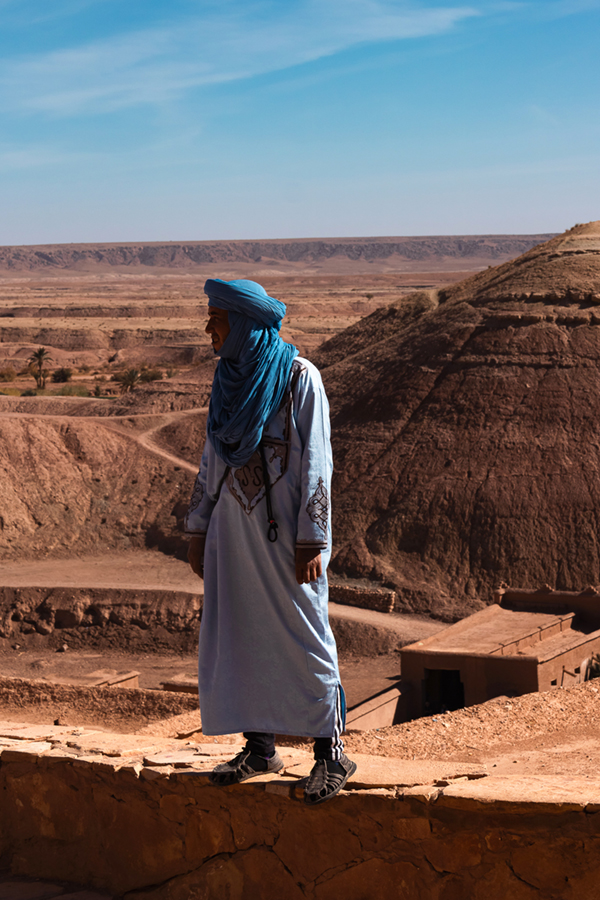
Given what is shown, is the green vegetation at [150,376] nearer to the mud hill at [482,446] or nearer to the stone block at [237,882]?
the mud hill at [482,446]

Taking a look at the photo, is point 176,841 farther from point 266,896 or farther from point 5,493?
point 5,493

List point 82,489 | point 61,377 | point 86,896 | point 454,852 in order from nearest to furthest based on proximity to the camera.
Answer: point 454,852 < point 86,896 < point 82,489 < point 61,377

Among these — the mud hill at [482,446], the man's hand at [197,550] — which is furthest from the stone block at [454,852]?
the mud hill at [482,446]

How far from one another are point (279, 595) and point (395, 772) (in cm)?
90

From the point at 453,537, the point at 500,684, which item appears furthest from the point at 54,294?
the point at 500,684

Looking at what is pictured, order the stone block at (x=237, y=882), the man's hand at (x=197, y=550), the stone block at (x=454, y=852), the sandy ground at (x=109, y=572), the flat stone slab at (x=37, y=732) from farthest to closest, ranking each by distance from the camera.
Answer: the sandy ground at (x=109, y=572) → the flat stone slab at (x=37, y=732) → the man's hand at (x=197, y=550) → the stone block at (x=237, y=882) → the stone block at (x=454, y=852)

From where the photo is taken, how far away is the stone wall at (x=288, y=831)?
3.43 metres

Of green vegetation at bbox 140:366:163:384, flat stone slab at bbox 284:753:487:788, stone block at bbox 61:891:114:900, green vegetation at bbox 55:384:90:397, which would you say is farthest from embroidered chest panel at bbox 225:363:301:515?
green vegetation at bbox 140:366:163:384

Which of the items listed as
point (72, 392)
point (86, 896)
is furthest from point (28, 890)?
point (72, 392)

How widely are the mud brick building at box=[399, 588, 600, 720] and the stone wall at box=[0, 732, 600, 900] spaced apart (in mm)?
13901

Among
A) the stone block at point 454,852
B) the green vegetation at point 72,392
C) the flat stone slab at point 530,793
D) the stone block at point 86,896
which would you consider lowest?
the green vegetation at point 72,392

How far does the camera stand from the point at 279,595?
3891mm

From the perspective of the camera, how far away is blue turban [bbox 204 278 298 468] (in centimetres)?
391

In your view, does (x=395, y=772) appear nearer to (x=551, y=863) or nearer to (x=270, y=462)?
(x=551, y=863)
